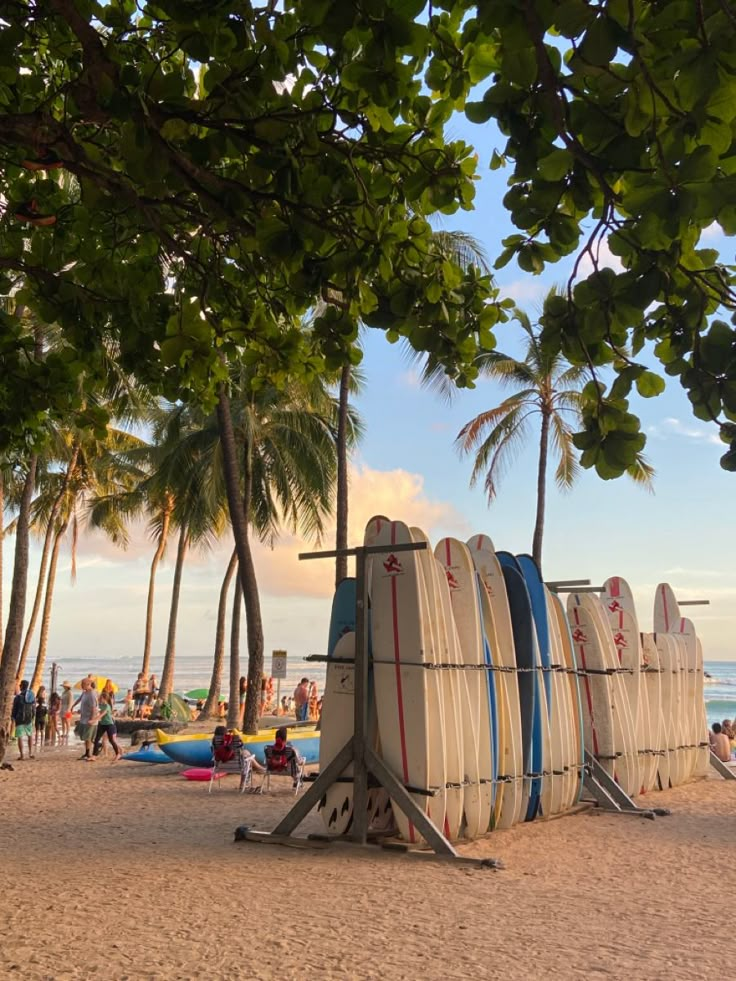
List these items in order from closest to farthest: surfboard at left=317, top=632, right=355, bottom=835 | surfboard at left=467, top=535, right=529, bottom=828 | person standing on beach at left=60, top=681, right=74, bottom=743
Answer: surfboard at left=317, top=632, right=355, bottom=835
surfboard at left=467, top=535, right=529, bottom=828
person standing on beach at left=60, top=681, right=74, bottom=743

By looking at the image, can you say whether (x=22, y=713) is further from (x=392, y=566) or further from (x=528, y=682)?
(x=392, y=566)

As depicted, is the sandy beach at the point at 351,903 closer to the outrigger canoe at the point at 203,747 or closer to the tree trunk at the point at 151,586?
the outrigger canoe at the point at 203,747

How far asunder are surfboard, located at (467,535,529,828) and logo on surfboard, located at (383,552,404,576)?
1.47 metres

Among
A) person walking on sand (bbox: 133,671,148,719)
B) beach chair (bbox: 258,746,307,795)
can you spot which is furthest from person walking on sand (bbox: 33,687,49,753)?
beach chair (bbox: 258,746,307,795)

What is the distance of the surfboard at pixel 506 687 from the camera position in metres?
8.84

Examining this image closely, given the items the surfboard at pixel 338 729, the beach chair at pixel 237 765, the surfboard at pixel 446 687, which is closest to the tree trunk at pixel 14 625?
the beach chair at pixel 237 765

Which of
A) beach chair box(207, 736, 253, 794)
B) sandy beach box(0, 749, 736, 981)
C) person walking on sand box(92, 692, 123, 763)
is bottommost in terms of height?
sandy beach box(0, 749, 736, 981)

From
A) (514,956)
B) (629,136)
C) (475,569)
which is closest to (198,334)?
(629,136)

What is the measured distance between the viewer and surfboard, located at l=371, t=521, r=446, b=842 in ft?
25.2

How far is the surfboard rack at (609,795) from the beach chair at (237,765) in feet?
→ 13.5

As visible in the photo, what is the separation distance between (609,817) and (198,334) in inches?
309

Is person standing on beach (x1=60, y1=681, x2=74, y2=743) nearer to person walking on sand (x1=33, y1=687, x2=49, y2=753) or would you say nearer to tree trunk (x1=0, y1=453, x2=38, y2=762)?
person walking on sand (x1=33, y1=687, x2=49, y2=753)

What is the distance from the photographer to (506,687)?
29.6ft

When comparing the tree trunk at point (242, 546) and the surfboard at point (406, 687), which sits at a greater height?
the tree trunk at point (242, 546)
